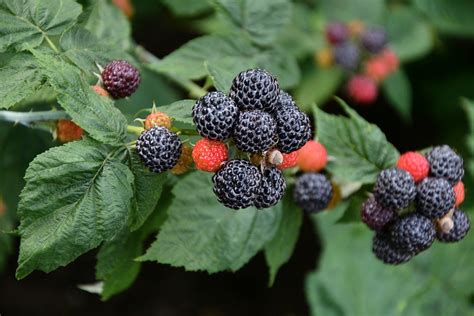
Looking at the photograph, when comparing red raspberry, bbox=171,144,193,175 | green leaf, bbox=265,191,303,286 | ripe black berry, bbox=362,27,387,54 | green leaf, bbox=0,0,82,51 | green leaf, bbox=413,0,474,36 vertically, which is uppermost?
green leaf, bbox=0,0,82,51

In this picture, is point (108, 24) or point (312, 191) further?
point (108, 24)

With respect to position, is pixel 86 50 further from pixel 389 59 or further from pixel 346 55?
pixel 389 59

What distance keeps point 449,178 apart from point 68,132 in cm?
128

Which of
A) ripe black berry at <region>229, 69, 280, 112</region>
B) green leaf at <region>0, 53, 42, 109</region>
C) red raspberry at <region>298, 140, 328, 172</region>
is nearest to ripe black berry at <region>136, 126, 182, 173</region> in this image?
ripe black berry at <region>229, 69, 280, 112</region>

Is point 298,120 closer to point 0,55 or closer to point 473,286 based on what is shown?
point 0,55

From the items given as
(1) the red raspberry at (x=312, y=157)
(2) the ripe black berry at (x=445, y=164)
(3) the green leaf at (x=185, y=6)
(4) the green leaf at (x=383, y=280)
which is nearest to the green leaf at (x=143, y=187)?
(1) the red raspberry at (x=312, y=157)

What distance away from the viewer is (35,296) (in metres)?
5.04

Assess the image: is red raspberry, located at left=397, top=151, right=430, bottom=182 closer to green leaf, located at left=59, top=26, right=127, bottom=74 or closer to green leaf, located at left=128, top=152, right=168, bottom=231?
green leaf, located at left=128, top=152, right=168, bottom=231

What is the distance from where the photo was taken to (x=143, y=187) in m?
Result: 2.12

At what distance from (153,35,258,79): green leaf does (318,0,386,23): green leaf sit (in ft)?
6.61

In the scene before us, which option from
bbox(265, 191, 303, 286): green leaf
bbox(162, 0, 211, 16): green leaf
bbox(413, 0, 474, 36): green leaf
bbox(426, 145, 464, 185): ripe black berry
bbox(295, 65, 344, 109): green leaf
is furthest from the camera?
bbox(295, 65, 344, 109): green leaf

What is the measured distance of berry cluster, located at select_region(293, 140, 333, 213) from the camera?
8.39 ft

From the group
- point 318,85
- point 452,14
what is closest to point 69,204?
point 318,85

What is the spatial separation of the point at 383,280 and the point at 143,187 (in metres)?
2.31
